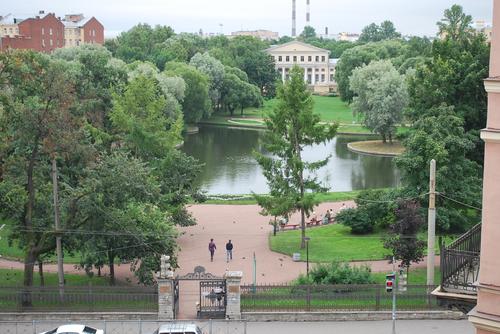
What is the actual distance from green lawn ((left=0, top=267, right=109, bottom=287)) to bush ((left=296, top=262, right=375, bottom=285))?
8174mm

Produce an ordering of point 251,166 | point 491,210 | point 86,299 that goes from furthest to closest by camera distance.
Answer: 1. point 251,166
2. point 86,299
3. point 491,210

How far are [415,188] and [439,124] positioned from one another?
2.98 m

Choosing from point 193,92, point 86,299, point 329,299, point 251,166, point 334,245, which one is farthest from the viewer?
point 193,92

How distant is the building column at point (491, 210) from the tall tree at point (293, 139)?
24.6 meters

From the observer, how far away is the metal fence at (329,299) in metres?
24.7

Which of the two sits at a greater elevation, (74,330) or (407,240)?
(407,240)

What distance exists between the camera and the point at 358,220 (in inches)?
1421

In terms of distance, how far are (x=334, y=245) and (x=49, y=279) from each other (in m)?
12.8

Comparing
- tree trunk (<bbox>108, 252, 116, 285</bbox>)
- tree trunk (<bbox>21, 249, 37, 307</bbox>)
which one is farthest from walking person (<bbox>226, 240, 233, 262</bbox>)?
tree trunk (<bbox>21, 249, 37, 307</bbox>)

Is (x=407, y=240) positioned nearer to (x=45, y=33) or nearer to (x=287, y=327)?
(x=287, y=327)

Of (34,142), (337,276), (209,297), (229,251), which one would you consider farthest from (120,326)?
(229,251)

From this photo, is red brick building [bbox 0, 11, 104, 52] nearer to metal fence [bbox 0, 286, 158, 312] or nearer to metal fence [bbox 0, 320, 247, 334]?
metal fence [bbox 0, 286, 158, 312]

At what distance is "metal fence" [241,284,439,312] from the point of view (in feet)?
81.0

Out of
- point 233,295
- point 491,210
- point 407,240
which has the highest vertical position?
point 491,210
